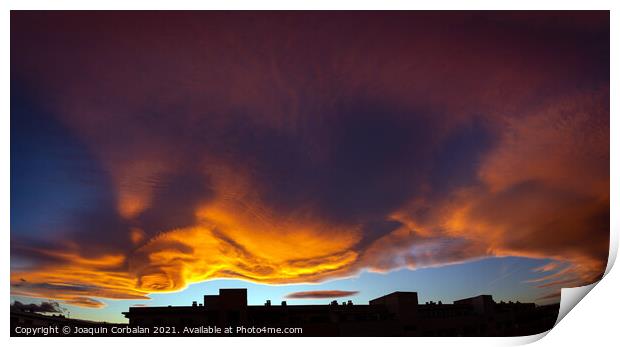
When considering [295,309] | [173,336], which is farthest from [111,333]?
[295,309]

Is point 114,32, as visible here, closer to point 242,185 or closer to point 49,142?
point 49,142

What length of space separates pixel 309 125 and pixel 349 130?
13.3 inches

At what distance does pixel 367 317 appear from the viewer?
4.54 metres

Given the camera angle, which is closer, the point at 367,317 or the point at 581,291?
the point at 581,291

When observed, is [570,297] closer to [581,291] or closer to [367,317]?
[581,291]

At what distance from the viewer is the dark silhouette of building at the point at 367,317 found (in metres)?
4.41

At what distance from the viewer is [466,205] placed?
458cm

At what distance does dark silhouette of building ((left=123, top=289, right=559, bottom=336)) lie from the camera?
441cm

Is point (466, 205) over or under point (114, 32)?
under

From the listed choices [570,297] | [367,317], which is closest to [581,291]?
[570,297]

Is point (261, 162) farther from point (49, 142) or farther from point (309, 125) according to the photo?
point (49, 142)
